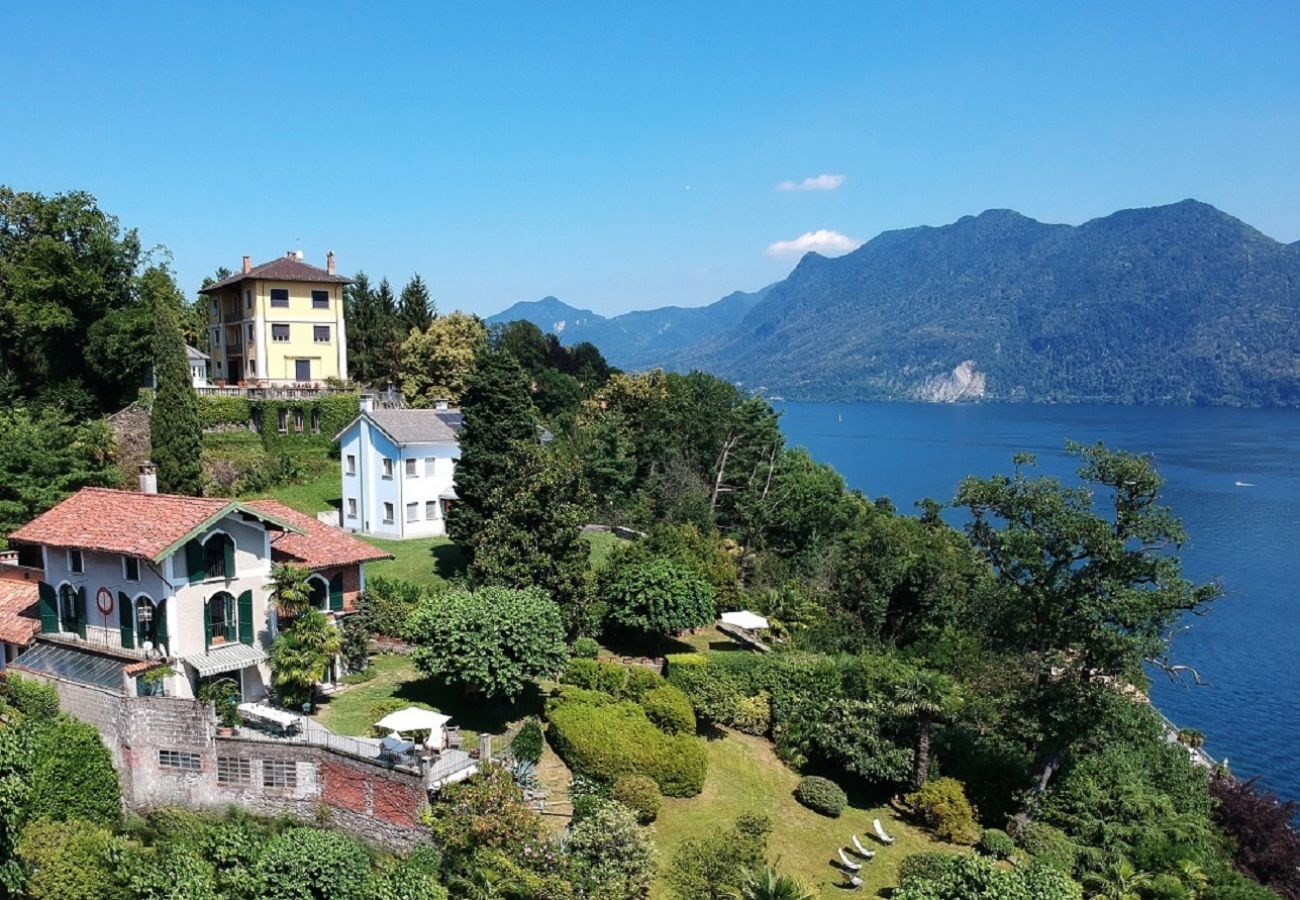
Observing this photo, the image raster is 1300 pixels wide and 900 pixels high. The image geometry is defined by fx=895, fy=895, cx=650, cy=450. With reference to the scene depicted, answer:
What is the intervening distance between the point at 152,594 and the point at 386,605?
32.5 feet

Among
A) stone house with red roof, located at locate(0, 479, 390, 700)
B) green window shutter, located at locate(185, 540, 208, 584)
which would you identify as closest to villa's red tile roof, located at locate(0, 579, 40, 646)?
stone house with red roof, located at locate(0, 479, 390, 700)

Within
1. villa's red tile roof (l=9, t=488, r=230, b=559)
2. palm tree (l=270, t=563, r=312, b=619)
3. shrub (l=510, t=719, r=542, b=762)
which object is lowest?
shrub (l=510, t=719, r=542, b=762)

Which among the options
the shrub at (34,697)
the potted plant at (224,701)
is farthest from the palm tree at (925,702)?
the shrub at (34,697)

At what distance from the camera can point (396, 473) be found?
50.9m

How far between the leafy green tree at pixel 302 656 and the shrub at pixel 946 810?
19.9 meters

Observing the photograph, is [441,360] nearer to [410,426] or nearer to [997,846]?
[410,426]

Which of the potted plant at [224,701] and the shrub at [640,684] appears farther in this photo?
the shrub at [640,684]

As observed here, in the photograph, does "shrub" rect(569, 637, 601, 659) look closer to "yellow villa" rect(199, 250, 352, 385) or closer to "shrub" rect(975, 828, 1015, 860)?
"shrub" rect(975, 828, 1015, 860)

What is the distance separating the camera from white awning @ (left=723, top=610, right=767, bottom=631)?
41.9 metres

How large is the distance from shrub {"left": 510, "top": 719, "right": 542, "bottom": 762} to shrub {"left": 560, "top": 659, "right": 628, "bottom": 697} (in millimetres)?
4042

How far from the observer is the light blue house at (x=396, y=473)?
5109cm

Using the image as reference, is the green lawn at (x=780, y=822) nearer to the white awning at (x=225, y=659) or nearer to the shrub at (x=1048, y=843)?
the shrub at (x=1048, y=843)

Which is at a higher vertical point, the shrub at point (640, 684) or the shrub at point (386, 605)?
the shrub at point (386, 605)

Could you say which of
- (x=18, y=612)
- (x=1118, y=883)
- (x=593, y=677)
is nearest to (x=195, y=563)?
(x=18, y=612)
